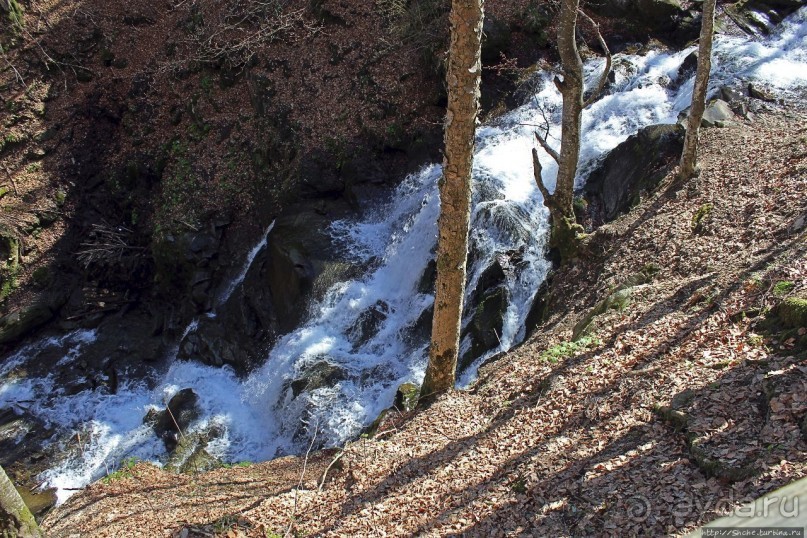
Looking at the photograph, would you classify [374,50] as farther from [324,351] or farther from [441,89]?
[324,351]

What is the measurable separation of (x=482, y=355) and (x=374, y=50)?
10.0m

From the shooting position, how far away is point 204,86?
17.1 meters

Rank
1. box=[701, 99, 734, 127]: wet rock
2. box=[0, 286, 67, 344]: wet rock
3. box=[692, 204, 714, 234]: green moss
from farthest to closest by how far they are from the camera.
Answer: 1. box=[0, 286, 67, 344]: wet rock
2. box=[701, 99, 734, 127]: wet rock
3. box=[692, 204, 714, 234]: green moss

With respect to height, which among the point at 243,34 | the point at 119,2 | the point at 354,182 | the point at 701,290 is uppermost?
the point at 119,2

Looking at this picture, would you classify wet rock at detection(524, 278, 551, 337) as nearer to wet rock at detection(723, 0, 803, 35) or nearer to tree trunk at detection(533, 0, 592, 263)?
tree trunk at detection(533, 0, 592, 263)

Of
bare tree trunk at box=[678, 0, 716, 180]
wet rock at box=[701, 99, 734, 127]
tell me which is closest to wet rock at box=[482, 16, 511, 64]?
wet rock at box=[701, 99, 734, 127]

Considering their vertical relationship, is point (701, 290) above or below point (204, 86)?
below

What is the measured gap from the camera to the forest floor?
3727 millimetres

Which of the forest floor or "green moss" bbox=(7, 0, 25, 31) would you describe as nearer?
the forest floor

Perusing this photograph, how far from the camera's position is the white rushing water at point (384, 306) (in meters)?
10.5

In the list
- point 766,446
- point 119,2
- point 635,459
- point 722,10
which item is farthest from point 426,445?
point 119,2

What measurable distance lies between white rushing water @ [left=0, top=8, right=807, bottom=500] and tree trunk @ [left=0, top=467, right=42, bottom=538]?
5.05 m

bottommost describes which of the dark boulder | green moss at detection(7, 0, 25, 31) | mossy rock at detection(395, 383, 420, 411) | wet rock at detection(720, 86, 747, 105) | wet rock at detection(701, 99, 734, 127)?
mossy rock at detection(395, 383, 420, 411)

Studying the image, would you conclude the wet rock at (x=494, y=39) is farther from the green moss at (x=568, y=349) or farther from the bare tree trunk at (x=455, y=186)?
the green moss at (x=568, y=349)
